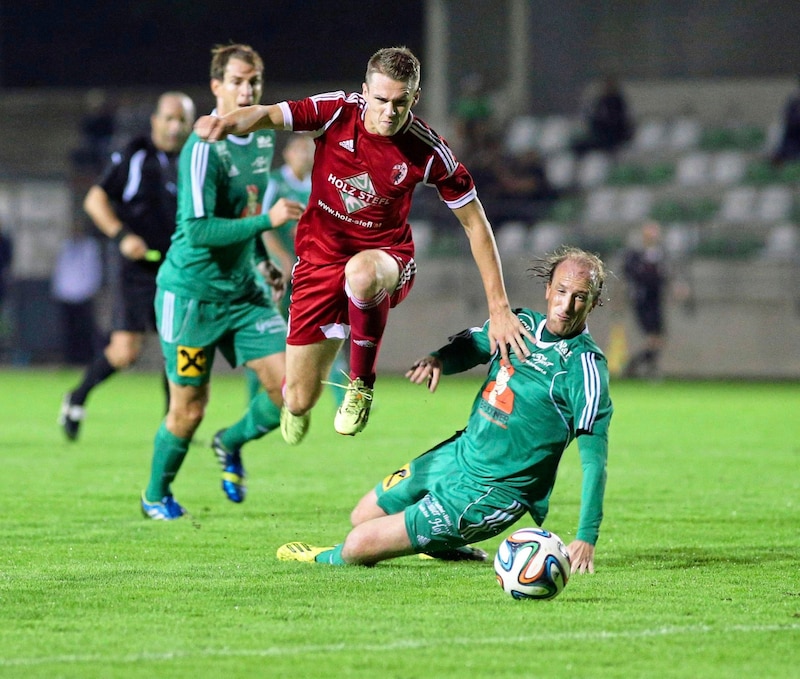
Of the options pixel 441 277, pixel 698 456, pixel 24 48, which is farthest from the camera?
pixel 24 48

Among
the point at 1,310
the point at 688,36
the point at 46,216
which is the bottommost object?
the point at 1,310

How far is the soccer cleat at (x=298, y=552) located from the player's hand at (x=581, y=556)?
4.60 feet

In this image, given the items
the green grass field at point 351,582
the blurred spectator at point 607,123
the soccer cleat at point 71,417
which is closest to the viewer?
the green grass field at point 351,582

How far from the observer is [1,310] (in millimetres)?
22406

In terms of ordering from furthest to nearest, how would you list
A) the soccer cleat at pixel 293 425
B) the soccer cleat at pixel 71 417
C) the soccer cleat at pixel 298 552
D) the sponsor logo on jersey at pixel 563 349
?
the soccer cleat at pixel 71 417 < the soccer cleat at pixel 293 425 < the soccer cleat at pixel 298 552 < the sponsor logo on jersey at pixel 563 349

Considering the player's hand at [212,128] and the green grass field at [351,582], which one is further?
the player's hand at [212,128]

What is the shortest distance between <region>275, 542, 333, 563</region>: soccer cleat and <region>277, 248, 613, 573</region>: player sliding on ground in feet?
1.04

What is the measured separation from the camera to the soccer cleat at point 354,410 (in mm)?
6500

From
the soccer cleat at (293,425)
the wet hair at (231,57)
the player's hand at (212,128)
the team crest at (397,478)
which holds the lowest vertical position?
the team crest at (397,478)

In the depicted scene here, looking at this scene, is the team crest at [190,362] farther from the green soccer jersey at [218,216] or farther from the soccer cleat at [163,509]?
the soccer cleat at [163,509]

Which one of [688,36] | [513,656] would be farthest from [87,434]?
[688,36]

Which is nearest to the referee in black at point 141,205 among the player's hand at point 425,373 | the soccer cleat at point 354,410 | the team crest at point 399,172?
the soccer cleat at point 354,410

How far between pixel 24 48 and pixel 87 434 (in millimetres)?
18382

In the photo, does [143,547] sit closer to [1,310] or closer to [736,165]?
→ [1,310]
